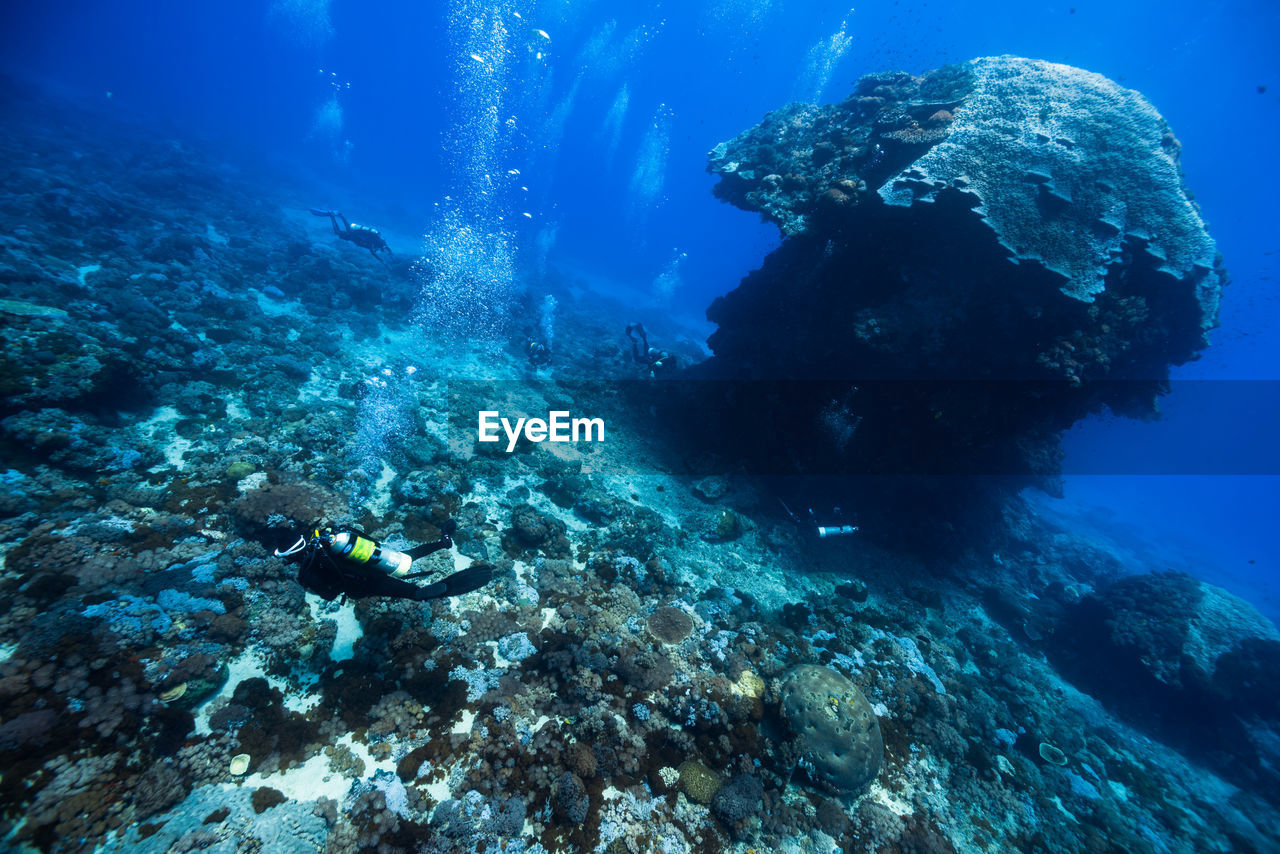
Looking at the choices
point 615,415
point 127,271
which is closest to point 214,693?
point 615,415

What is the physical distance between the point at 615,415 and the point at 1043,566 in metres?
19.9

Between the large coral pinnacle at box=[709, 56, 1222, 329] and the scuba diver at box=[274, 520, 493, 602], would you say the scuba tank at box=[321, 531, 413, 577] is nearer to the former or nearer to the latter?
the scuba diver at box=[274, 520, 493, 602]

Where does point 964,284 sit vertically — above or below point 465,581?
above

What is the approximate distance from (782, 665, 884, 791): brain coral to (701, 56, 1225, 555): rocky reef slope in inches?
298

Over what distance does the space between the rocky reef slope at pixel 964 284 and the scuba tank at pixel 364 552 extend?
11.4 m

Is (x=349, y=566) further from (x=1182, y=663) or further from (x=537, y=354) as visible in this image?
(x=1182, y=663)

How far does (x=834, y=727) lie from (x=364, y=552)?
7919 mm

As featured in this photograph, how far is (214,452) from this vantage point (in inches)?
372

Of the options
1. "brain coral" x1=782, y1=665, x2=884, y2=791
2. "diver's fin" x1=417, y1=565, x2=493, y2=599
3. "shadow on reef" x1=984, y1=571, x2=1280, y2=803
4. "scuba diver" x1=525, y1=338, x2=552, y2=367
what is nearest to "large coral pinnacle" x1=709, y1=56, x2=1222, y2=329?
"shadow on reef" x1=984, y1=571, x2=1280, y2=803

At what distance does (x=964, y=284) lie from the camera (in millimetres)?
10969

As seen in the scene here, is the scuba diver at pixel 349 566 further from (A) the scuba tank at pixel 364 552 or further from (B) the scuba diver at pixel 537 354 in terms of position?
(B) the scuba diver at pixel 537 354

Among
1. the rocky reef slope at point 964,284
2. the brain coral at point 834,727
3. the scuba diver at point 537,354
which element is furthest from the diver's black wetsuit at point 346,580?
the scuba diver at point 537,354

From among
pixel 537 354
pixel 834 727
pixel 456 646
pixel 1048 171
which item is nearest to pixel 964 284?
pixel 1048 171

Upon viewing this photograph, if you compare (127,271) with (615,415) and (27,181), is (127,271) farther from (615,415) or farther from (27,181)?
(615,415)
